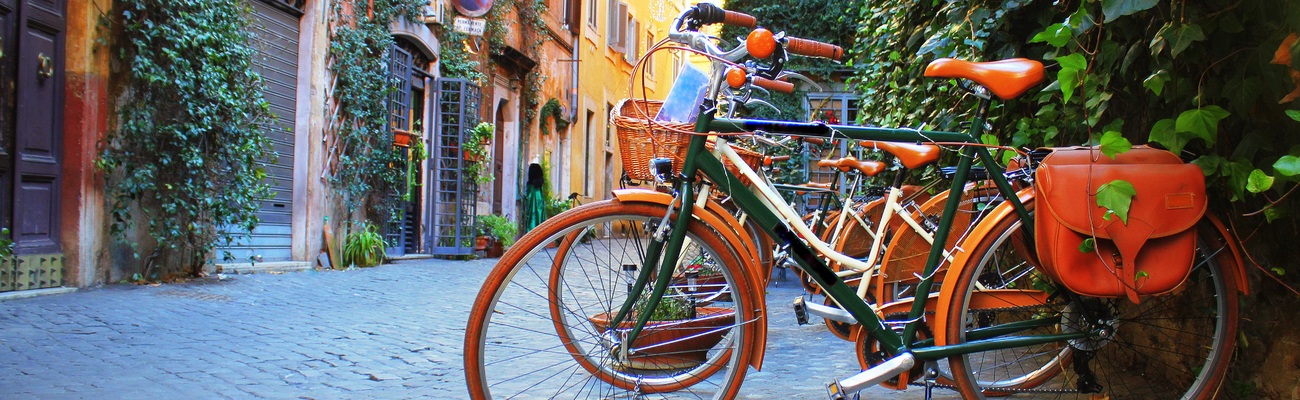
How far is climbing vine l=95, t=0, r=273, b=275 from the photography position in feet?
19.3

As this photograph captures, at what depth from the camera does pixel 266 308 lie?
16.8 feet

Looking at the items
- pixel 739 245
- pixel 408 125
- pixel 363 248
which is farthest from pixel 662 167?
pixel 408 125

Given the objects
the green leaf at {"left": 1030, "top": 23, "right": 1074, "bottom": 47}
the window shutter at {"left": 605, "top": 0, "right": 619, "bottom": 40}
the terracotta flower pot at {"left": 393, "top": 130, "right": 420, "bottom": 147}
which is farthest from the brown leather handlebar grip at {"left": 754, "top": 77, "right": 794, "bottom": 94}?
the window shutter at {"left": 605, "top": 0, "right": 619, "bottom": 40}

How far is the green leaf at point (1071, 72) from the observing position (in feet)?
7.60

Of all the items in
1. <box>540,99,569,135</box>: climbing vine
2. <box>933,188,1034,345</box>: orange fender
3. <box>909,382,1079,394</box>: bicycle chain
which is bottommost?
<box>909,382,1079,394</box>: bicycle chain

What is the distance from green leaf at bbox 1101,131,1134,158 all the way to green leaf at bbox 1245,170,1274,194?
27cm

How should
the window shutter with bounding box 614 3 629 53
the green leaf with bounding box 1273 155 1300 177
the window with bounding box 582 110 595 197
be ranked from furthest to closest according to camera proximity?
the window shutter with bounding box 614 3 629 53
the window with bounding box 582 110 595 197
the green leaf with bounding box 1273 155 1300 177

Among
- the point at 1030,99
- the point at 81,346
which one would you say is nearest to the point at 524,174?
the point at 81,346

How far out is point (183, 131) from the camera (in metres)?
6.12

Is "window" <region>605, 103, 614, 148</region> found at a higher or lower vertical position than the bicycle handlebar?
higher

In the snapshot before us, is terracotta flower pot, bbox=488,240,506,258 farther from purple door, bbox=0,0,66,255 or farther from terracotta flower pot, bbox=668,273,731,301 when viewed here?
terracotta flower pot, bbox=668,273,731,301

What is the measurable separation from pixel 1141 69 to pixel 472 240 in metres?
9.16

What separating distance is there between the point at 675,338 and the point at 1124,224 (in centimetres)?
121

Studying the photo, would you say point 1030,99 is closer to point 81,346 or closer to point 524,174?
point 81,346
